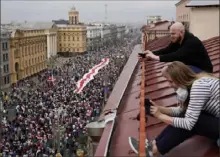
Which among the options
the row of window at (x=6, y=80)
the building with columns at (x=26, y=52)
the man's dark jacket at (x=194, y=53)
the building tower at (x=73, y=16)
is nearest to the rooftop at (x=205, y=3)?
the man's dark jacket at (x=194, y=53)

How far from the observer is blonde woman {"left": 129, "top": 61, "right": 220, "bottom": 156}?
354 centimetres

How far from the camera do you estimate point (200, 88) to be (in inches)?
140

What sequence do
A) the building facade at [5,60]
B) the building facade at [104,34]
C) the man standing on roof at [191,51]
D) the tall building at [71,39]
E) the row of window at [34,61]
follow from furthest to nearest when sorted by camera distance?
the building facade at [104,34]
the tall building at [71,39]
the row of window at [34,61]
the building facade at [5,60]
the man standing on roof at [191,51]

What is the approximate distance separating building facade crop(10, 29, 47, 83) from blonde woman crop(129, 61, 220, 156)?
4615cm

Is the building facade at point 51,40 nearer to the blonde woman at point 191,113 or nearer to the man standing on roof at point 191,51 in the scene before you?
the man standing on roof at point 191,51

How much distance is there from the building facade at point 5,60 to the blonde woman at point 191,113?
41.3 metres

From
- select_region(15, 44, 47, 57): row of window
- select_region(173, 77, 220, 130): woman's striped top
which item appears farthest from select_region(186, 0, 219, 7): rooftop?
select_region(15, 44, 47, 57): row of window

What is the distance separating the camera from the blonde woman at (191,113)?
11.6 feet

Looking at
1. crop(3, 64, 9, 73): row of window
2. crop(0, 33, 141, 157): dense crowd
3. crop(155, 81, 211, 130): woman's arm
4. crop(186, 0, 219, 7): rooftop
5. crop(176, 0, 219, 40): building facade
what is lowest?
crop(0, 33, 141, 157): dense crowd

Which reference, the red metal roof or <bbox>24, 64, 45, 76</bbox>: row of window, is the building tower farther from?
the red metal roof

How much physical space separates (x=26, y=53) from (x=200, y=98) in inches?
2068

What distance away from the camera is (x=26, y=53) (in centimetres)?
5444

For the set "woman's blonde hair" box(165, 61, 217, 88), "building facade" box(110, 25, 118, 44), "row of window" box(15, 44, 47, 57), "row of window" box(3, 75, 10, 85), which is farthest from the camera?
"building facade" box(110, 25, 118, 44)

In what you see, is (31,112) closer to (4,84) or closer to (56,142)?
(56,142)
